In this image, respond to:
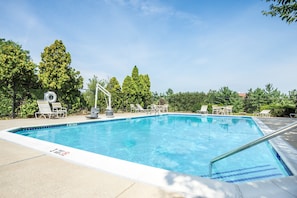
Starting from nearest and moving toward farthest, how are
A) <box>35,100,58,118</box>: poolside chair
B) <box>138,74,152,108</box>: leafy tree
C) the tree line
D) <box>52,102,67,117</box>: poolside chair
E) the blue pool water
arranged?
the blue pool water, the tree line, <box>35,100,58,118</box>: poolside chair, <box>52,102,67,117</box>: poolside chair, <box>138,74,152,108</box>: leafy tree

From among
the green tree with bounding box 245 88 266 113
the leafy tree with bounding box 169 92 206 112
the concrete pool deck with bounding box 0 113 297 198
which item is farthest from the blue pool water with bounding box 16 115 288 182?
the green tree with bounding box 245 88 266 113

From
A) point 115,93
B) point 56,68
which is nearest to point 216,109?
point 115,93

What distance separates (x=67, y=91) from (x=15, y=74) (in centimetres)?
321

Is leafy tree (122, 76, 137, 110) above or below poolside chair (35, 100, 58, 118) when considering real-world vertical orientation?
above

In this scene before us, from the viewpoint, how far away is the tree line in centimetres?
952

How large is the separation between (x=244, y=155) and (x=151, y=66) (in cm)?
1513

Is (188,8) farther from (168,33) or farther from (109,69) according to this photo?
(109,69)

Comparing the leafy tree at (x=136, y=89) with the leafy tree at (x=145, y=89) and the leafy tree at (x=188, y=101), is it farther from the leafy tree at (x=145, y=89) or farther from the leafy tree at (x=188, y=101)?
the leafy tree at (x=188, y=101)

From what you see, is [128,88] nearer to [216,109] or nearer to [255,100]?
[216,109]

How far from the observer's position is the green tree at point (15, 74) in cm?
895

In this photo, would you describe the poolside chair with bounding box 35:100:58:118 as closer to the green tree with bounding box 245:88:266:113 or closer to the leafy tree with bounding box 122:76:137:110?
the leafy tree with bounding box 122:76:137:110

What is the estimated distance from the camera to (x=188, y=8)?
417 inches

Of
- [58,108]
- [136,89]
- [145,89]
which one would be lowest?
[58,108]

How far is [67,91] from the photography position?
39.3ft
